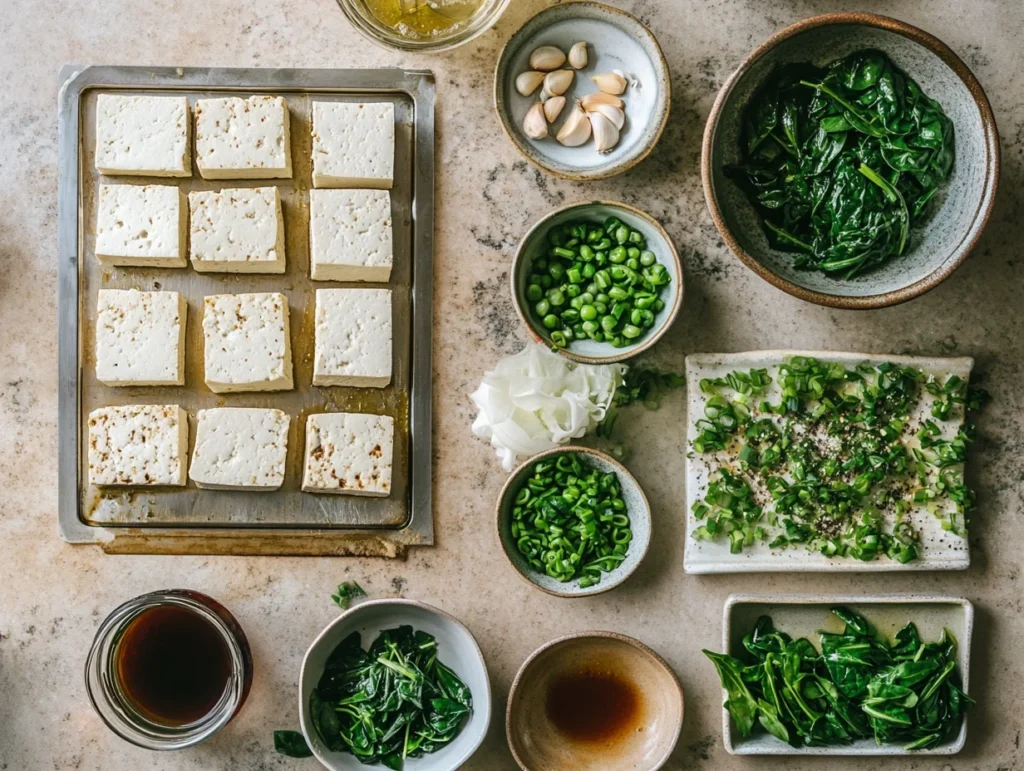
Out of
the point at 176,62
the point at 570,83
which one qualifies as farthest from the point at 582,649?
the point at 176,62

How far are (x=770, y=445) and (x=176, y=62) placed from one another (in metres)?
1.96

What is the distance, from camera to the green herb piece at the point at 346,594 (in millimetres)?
2461

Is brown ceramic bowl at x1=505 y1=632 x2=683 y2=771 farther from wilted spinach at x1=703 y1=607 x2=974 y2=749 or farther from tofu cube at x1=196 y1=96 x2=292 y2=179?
tofu cube at x1=196 y1=96 x2=292 y2=179

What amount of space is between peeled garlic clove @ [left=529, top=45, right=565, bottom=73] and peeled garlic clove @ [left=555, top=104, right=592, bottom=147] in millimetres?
129

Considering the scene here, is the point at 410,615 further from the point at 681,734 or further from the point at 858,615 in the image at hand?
the point at 858,615

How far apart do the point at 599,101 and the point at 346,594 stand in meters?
1.51

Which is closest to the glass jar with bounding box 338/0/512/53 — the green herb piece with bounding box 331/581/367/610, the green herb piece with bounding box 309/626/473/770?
the green herb piece with bounding box 331/581/367/610

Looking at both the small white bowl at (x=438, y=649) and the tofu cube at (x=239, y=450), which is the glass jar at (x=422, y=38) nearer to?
the tofu cube at (x=239, y=450)

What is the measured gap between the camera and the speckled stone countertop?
2477 millimetres

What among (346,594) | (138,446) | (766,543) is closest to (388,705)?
(346,594)

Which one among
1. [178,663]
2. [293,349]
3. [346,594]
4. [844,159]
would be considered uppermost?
[844,159]

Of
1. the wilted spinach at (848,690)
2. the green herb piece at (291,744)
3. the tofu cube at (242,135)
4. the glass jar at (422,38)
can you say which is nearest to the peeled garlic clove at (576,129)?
the glass jar at (422,38)

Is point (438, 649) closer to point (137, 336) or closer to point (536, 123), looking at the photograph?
point (137, 336)

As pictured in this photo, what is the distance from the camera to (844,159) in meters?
2.21
